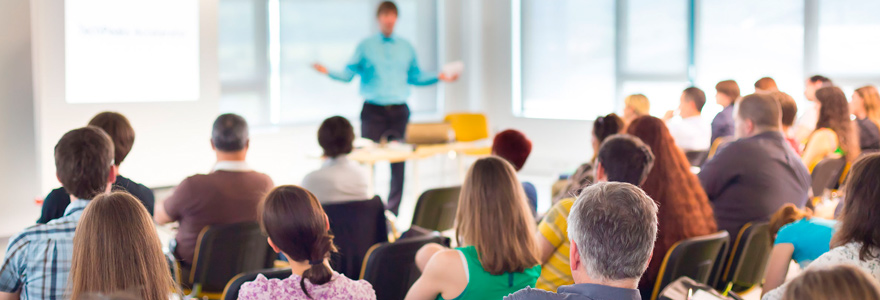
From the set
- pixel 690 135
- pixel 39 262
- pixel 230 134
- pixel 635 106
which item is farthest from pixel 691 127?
pixel 39 262

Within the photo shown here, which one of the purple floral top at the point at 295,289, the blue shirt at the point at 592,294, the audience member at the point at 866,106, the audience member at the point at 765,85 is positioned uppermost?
the audience member at the point at 765,85

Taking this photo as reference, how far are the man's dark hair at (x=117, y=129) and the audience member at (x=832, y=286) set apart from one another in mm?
2989

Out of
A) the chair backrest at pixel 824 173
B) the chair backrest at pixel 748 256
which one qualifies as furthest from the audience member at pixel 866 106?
the chair backrest at pixel 748 256

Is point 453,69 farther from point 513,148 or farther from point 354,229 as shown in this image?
point 354,229

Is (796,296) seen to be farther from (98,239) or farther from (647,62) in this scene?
(647,62)

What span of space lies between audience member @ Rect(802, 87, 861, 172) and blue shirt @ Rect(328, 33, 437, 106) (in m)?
3.14

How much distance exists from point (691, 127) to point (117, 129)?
416 cm

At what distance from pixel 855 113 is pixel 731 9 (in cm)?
279

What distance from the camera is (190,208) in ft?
11.7

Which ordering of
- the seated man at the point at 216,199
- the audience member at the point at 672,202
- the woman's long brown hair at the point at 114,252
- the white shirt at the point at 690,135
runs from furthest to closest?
the white shirt at the point at 690,135 < the seated man at the point at 216,199 < the audience member at the point at 672,202 < the woman's long brown hair at the point at 114,252

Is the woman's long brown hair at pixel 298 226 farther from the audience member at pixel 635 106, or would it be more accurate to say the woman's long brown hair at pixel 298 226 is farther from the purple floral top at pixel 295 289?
the audience member at pixel 635 106

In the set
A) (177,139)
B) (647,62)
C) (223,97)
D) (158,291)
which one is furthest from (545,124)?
(158,291)

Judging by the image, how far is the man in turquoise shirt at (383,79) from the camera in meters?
7.04

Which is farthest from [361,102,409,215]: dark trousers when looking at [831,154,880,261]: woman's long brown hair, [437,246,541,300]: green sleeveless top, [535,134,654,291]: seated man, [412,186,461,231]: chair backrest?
[831,154,880,261]: woman's long brown hair
